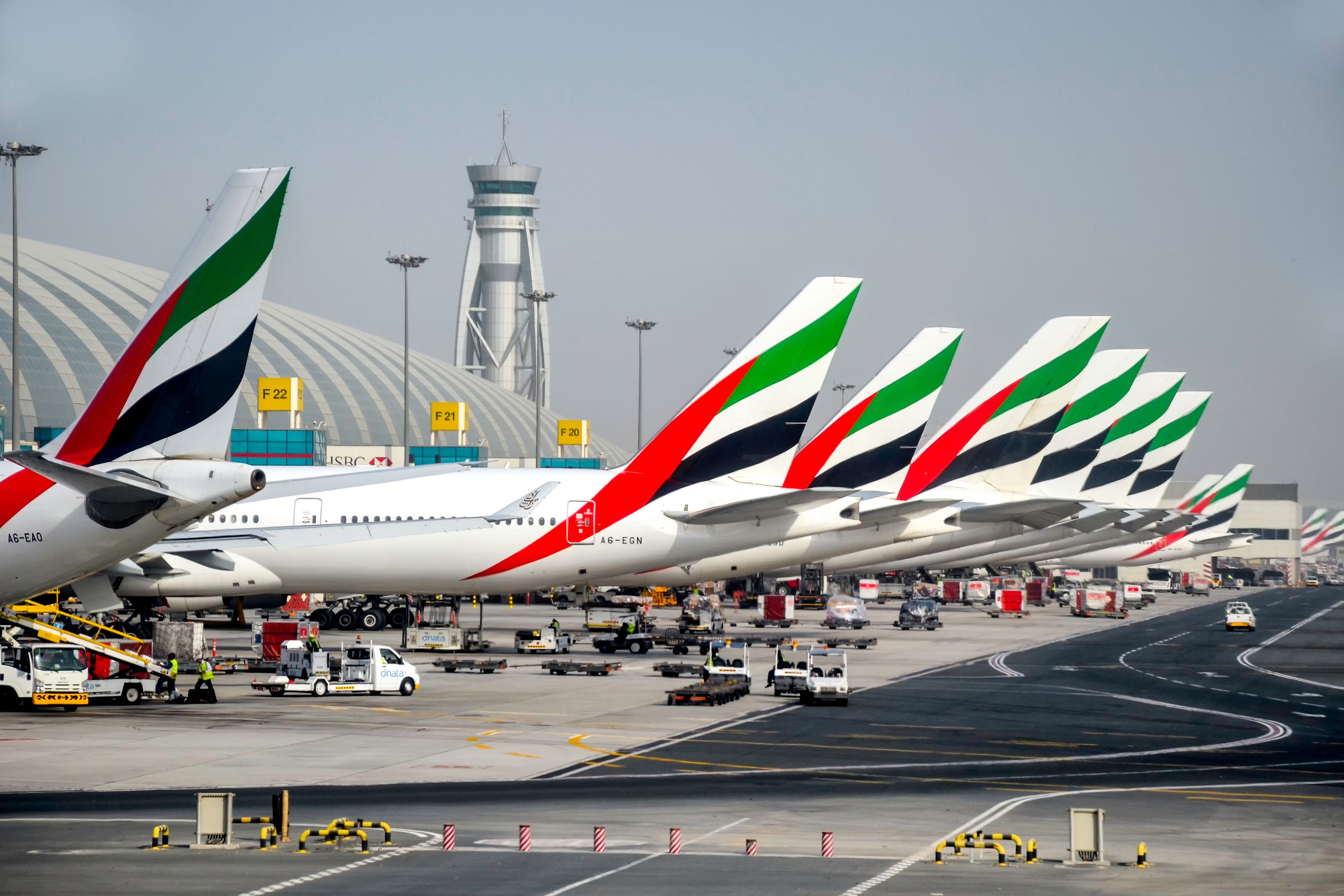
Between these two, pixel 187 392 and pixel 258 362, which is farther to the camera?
pixel 258 362

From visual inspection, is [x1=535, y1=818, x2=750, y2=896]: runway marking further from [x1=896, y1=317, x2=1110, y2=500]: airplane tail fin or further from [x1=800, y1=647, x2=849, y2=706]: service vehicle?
→ [x1=896, y1=317, x2=1110, y2=500]: airplane tail fin

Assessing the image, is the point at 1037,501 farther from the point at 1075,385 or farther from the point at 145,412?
the point at 145,412

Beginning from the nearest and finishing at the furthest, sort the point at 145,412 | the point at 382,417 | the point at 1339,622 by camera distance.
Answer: the point at 145,412 → the point at 1339,622 → the point at 382,417

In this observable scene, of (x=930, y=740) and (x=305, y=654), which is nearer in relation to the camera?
(x=930, y=740)

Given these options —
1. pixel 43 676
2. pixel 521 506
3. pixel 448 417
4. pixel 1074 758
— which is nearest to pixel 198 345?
pixel 43 676

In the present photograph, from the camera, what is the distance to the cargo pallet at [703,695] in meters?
40.8

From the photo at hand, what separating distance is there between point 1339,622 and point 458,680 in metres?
77.9

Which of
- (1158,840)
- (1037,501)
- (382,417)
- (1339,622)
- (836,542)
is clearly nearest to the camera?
(1158,840)

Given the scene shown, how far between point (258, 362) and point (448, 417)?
63.4 feet

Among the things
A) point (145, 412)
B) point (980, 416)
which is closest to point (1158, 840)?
point (145, 412)

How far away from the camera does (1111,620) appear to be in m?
104

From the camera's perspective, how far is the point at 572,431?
151000 mm

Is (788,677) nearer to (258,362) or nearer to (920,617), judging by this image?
(920,617)

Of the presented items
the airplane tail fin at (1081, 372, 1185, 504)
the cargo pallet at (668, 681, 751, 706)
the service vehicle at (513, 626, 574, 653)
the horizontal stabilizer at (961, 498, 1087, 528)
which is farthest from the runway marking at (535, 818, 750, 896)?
the airplane tail fin at (1081, 372, 1185, 504)
